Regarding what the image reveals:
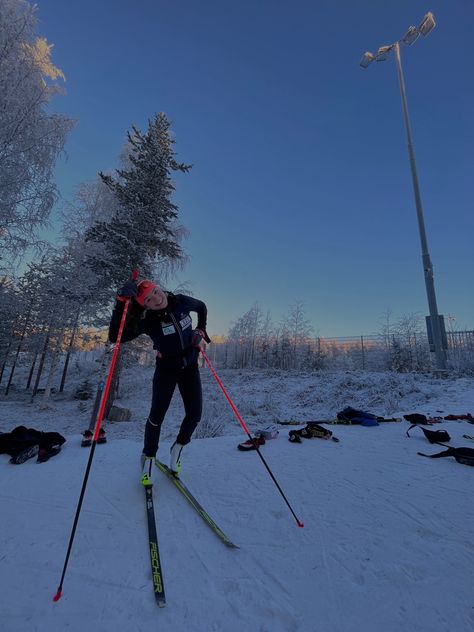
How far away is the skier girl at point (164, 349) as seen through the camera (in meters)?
3.04

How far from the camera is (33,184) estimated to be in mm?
7965

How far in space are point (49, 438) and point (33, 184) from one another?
773 cm

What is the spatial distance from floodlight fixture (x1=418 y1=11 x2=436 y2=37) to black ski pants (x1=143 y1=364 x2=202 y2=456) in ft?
50.0

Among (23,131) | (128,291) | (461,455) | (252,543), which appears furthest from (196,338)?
(23,131)

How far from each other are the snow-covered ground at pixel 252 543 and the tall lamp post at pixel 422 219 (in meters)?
6.00

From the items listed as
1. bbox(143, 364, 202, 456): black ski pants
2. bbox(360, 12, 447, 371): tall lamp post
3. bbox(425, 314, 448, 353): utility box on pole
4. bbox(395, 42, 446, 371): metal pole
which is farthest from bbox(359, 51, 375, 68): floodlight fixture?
bbox(143, 364, 202, 456): black ski pants

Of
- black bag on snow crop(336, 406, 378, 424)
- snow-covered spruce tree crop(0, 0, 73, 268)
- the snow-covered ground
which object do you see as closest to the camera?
the snow-covered ground

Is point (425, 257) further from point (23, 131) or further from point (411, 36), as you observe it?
point (23, 131)

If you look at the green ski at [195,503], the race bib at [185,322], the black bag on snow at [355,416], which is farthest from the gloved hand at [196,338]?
the black bag on snow at [355,416]

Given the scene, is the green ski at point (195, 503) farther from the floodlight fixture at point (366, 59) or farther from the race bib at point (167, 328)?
the floodlight fixture at point (366, 59)

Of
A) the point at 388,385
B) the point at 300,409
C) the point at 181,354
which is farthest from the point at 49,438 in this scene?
the point at 388,385

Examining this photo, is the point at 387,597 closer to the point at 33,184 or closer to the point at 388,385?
the point at 33,184

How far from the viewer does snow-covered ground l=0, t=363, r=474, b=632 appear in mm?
1492

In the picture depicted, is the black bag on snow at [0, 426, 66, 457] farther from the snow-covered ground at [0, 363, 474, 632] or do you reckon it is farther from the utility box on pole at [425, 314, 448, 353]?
the utility box on pole at [425, 314, 448, 353]
